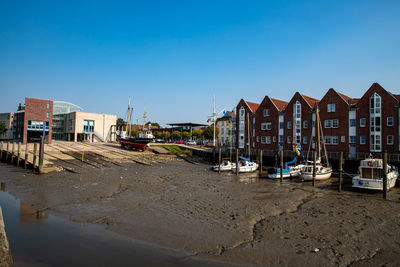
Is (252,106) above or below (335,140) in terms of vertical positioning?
above

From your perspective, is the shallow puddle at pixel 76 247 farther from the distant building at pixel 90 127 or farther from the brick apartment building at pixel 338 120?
the distant building at pixel 90 127

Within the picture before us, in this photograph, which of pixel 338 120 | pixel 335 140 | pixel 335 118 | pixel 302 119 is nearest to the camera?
pixel 338 120

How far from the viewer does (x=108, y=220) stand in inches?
520

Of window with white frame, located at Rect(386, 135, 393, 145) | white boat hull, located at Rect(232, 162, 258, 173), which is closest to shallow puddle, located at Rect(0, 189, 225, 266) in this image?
white boat hull, located at Rect(232, 162, 258, 173)

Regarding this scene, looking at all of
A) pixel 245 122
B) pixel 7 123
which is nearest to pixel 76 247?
pixel 245 122

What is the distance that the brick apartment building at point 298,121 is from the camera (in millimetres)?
49438

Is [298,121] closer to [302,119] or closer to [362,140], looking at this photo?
[302,119]

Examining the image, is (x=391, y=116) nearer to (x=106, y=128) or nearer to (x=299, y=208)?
(x=299, y=208)

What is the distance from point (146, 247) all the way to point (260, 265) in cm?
453

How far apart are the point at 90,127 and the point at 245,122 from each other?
1873 inches

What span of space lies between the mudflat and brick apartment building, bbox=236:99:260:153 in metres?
36.5

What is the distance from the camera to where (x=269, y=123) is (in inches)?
2232

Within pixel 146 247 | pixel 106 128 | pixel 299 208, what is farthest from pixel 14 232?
pixel 106 128

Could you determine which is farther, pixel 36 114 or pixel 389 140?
pixel 36 114
